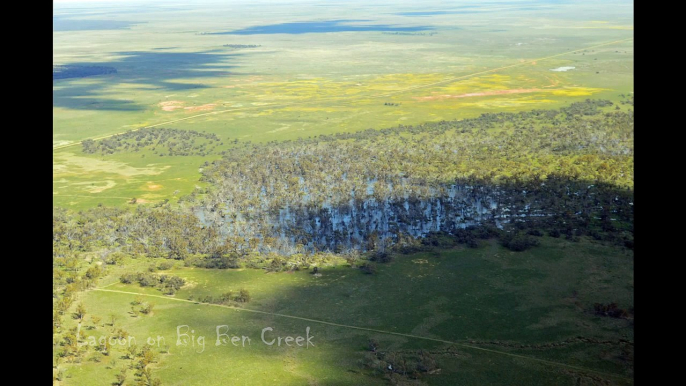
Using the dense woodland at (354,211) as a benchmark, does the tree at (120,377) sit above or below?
below

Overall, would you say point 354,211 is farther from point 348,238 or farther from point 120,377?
point 120,377

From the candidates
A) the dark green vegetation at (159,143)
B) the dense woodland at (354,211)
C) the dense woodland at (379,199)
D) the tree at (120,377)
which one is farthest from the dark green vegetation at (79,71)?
the tree at (120,377)

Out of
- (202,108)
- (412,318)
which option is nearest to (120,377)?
(412,318)

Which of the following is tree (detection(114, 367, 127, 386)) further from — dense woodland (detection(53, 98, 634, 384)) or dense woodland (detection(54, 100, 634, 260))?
dense woodland (detection(54, 100, 634, 260))

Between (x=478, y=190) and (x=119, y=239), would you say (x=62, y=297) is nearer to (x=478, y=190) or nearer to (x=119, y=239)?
(x=119, y=239)

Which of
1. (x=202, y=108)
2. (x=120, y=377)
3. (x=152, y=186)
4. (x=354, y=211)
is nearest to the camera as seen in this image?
(x=120, y=377)

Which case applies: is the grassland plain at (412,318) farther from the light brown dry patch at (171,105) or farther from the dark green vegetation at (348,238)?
the light brown dry patch at (171,105)

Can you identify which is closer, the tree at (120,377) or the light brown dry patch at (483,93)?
the tree at (120,377)
